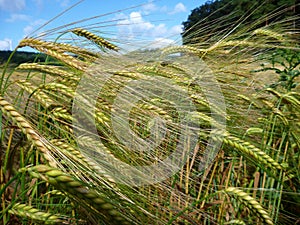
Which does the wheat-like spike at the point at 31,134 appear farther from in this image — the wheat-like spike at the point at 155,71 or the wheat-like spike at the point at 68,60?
the wheat-like spike at the point at 155,71

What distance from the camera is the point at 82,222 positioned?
2.41 ft

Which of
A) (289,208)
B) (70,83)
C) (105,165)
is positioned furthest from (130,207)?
(289,208)

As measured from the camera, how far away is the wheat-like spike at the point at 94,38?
1.21 metres

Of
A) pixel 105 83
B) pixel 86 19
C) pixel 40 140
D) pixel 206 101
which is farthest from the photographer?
pixel 206 101

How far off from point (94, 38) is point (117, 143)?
1.89 feet

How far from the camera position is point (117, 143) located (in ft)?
2.52

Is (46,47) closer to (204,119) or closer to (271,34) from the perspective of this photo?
(204,119)

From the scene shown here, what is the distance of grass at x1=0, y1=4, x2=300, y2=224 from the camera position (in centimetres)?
62

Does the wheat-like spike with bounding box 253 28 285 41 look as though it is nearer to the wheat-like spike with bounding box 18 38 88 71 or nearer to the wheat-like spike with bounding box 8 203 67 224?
the wheat-like spike with bounding box 18 38 88 71

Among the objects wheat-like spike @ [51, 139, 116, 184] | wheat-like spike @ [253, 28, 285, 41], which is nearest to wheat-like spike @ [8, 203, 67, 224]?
wheat-like spike @ [51, 139, 116, 184]

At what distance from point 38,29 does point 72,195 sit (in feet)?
A: 2.18

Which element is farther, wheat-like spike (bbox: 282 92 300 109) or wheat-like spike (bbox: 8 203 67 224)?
wheat-like spike (bbox: 282 92 300 109)

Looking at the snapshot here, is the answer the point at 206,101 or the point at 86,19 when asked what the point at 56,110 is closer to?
the point at 86,19

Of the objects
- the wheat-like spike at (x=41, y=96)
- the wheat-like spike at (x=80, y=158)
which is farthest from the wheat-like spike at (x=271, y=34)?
the wheat-like spike at (x=80, y=158)
